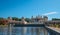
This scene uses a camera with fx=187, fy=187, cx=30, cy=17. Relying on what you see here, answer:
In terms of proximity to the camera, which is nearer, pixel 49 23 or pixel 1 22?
pixel 49 23

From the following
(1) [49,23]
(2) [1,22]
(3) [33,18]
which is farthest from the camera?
(3) [33,18]

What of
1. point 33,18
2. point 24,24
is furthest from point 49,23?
point 33,18

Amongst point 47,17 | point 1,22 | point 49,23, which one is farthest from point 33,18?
point 49,23

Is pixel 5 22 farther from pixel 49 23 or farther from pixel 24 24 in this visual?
pixel 49 23

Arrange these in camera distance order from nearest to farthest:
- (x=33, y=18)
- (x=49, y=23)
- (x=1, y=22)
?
1. (x=49, y=23)
2. (x=1, y=22)
3. (x=33, y=18)

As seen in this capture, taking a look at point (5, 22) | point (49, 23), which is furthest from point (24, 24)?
point (49, 23)

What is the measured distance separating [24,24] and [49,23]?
1991 cm

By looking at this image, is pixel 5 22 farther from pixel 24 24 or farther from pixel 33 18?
pixel 33 18

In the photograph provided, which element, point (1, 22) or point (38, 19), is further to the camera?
point (38, 19)

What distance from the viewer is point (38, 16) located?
124688 millimetres

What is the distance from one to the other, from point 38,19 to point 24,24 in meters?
28.4

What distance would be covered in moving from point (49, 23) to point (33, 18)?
134 feet

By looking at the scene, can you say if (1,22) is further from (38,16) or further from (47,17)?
(38,16)

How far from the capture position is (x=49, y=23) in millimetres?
79250
